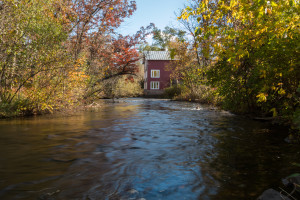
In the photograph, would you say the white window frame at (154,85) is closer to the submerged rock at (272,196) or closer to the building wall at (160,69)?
the building wall at (160,69)

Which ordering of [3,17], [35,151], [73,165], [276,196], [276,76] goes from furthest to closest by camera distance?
[3,17] → [276,76] → [35,151] → [73,165] → [276,196]

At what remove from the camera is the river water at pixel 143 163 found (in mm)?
4152

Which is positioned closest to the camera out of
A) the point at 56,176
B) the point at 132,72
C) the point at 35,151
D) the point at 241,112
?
the point at 56,176

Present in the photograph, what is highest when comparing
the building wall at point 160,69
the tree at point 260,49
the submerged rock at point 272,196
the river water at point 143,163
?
the building wall at point 160,69

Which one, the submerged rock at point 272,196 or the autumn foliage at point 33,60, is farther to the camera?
the autumn foliage at point 33,60

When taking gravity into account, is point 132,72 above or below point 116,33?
below

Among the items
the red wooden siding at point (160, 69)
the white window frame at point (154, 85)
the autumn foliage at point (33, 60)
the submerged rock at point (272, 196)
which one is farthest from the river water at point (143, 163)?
the red wooden siding at point (160, 69)

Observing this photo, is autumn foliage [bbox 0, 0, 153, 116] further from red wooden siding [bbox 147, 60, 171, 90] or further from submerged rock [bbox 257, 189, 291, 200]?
red wooden siding [bbox 147, 60, 171, 90]

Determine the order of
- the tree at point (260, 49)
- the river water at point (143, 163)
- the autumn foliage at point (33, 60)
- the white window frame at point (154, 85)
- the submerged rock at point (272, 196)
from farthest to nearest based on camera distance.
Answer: the white window frame at point (154, 85) < the autumn foliage at point (33, 60) < the tree at point (260, 49) < the river water at point (143, 163) < the submerged rock at point (272, 196)

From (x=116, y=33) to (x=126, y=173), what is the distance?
16523 millimetres

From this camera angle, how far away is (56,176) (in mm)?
4801

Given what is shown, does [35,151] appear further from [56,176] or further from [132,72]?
[132,72]

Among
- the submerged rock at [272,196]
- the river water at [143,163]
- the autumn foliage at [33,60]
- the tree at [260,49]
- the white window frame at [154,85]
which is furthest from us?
the white window frame at [154,85]

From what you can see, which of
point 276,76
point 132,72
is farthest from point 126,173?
point 132,72
